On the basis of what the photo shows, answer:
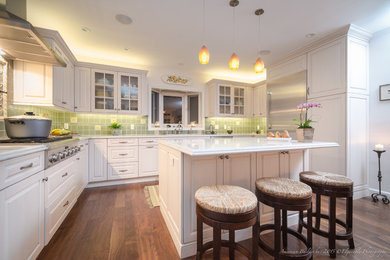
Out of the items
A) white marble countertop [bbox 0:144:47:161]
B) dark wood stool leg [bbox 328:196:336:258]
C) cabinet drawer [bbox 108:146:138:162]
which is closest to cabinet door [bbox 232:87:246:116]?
cabinet drawer [bbox 108:146:138:162]

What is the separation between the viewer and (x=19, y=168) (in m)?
1.08

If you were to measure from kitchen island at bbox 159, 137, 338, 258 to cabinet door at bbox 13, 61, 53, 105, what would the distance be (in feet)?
6.35

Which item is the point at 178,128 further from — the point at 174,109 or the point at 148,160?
the point at 148,160

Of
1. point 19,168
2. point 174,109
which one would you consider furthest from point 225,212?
point 174,109

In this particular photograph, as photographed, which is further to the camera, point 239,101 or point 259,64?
point 239,101

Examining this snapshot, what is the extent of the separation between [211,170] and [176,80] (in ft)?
10.9

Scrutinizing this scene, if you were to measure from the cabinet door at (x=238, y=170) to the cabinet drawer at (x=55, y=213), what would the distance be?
161 cm

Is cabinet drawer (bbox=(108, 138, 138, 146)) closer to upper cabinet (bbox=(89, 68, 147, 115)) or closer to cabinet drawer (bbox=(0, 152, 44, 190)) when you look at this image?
upper cabinet (bbox=(89, 68, 147, 115))

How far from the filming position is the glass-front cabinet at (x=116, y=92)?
11.0 feet

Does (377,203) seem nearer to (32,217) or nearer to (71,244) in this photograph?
(71,244)

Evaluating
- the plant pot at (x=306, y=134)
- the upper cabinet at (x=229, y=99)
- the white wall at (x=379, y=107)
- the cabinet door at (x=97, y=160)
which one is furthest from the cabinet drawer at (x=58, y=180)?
the white wall at (x=379, y=107)

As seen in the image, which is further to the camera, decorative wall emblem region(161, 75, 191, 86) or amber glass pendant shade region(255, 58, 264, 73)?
decorative wall emblem region(161, 75, 191, 86)

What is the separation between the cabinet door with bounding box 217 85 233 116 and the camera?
4465mm

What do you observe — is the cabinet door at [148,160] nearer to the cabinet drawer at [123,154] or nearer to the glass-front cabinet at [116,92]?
the cabinet drawer at [123,154]
